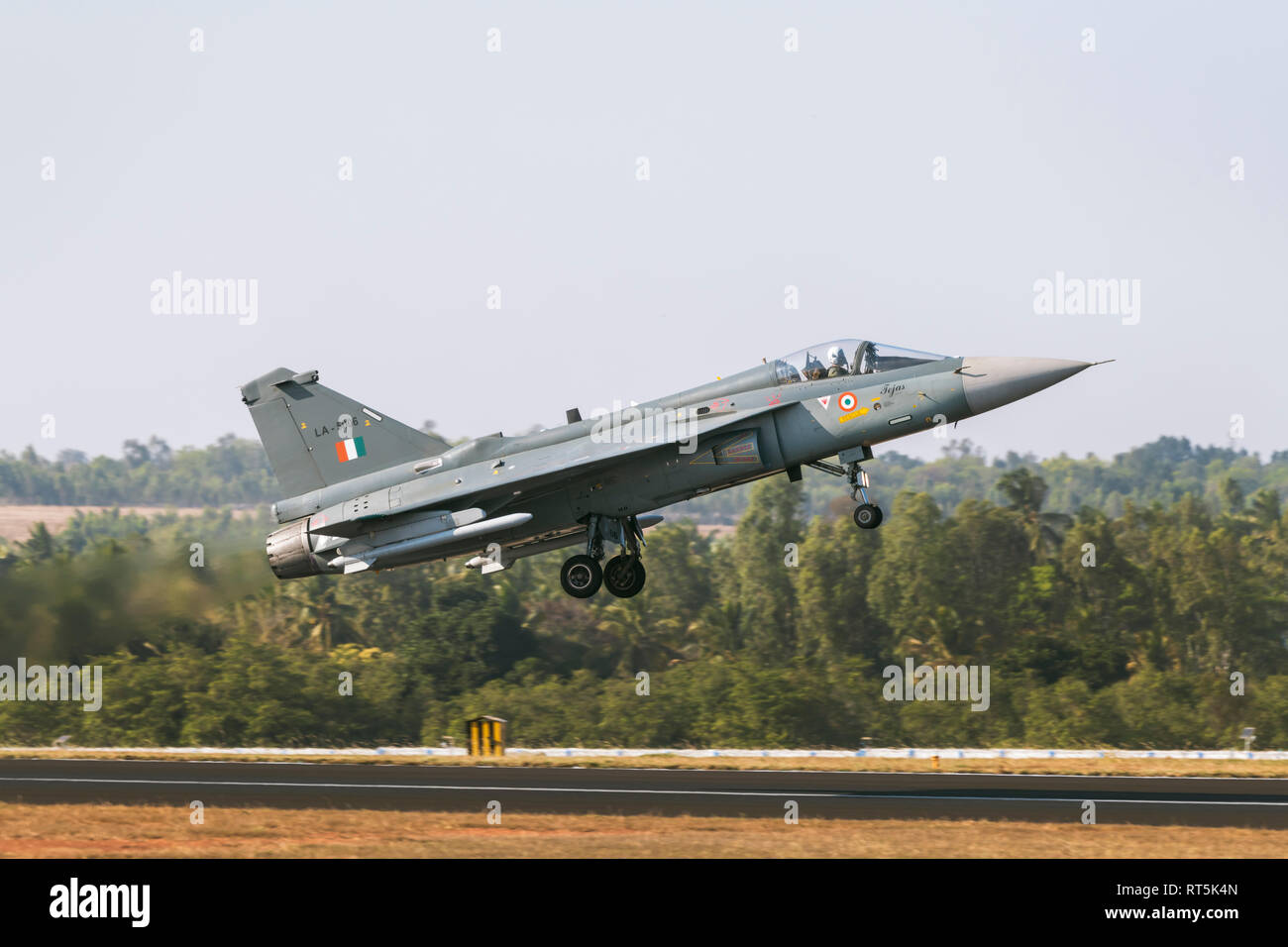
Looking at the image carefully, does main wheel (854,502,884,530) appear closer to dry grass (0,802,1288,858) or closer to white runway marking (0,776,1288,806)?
dry grass (0,802,1288,858)

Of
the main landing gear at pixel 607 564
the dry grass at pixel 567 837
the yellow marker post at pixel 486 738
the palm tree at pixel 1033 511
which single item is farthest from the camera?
the palm tree at pixel 1033 511

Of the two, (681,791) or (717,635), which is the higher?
(717,635)

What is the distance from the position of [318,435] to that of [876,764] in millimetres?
16611

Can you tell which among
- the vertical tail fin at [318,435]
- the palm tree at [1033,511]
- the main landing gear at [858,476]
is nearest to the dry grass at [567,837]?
the main landing gear at [858,476]

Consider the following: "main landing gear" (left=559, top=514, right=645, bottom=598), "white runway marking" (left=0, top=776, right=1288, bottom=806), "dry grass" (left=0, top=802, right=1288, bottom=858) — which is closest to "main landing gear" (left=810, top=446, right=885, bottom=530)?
"main landing gear" (left=559, top=514, right=645, bottom=598)

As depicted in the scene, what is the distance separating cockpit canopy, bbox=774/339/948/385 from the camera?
22984mm

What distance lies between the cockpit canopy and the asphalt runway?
7305 mm

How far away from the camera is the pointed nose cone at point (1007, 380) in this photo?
73.2 feet

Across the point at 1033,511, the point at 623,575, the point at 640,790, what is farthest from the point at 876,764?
the point at 1033,511

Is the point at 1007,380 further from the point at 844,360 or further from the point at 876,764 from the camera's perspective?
the point at 876,764

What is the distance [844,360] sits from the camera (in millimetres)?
23156

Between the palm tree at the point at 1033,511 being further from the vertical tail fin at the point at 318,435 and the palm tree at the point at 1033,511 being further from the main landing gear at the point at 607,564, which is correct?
the vertical tail fin at the point at 318,435

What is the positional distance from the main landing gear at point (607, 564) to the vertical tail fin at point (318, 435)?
10.3 ft
